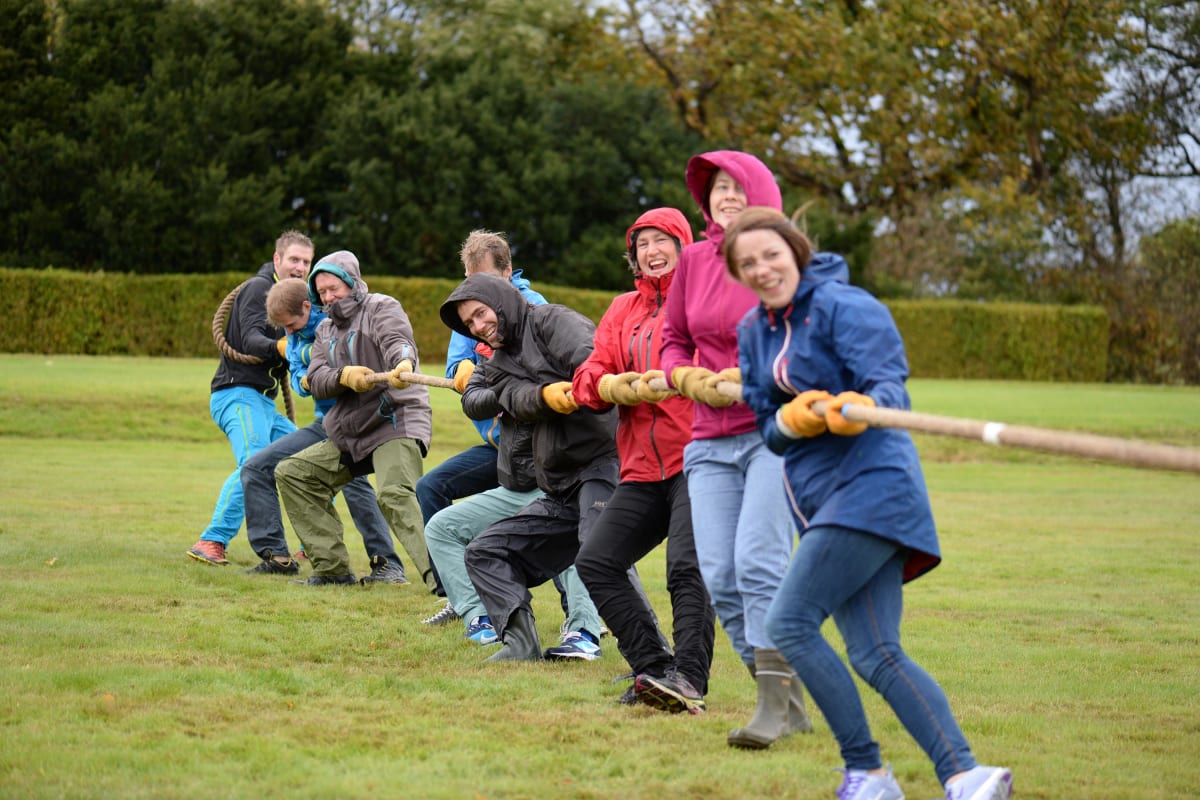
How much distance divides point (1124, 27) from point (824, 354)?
4864cm

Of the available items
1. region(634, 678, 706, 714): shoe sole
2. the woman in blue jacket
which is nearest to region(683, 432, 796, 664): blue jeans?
region(634, 678, 706, 714): shoe sole

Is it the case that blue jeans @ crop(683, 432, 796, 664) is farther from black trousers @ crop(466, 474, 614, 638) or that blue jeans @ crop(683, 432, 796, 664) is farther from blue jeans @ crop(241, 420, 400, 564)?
blue jeans @ crop(241, 420, 400, 564)

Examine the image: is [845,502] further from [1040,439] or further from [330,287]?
[330,287]

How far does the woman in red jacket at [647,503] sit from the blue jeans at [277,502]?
3760 millimetres

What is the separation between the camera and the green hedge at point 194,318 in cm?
3356

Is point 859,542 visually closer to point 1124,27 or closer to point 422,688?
point 422,688

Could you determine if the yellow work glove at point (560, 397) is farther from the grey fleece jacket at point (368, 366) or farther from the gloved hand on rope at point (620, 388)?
the grey fleece jacket at point (368, 366)

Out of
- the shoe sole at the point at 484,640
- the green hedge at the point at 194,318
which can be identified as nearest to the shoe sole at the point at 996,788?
the shoe sole at the point at 484,640

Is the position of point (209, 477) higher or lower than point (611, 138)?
lower

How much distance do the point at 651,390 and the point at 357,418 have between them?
11.7 feet

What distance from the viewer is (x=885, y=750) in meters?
5.30

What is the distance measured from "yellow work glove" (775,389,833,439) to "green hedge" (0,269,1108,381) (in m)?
30.7

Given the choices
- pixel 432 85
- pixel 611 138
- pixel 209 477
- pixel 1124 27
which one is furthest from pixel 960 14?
pixel 209 477

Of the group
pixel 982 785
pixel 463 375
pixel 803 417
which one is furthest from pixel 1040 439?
pixel 463 375
